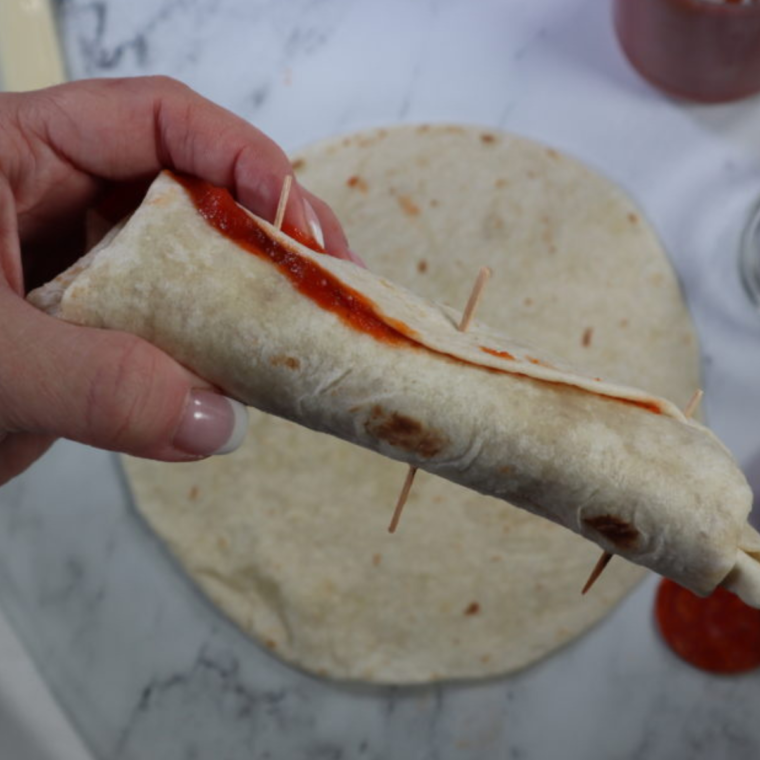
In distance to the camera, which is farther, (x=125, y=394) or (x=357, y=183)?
(x=357, y=183)

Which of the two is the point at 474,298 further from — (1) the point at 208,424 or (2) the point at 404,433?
(1) the point at 208,424

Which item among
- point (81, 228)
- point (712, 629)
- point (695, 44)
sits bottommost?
point (712, 629)

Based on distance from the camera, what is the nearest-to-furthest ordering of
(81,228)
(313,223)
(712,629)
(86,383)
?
(86,383) < (313,223) < (81,228) < (712,629)

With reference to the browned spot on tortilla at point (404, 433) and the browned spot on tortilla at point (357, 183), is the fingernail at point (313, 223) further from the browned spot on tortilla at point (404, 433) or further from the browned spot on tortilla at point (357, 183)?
the browned spot on tortilla at point (357, 183)

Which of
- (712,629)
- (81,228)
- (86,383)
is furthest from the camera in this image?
(712,629)

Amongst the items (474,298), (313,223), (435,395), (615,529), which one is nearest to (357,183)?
(313,223)

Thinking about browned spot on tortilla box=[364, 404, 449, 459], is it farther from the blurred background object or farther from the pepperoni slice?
the blurred background object

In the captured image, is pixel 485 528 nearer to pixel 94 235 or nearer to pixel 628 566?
pixel 628 566

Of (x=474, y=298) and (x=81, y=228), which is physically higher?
(x=474, y=298)
